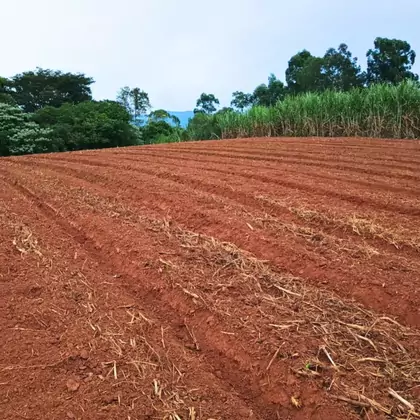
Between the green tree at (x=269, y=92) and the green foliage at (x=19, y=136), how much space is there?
1376cm

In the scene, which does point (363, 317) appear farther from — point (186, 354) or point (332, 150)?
point (332, 150)

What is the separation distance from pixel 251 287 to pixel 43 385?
122cm

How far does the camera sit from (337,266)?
2.69 metres

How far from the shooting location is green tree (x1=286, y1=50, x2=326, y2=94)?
2253 centimetres

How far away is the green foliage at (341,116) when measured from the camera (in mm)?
10391

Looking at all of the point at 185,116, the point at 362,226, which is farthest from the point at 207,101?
the point at 362,226

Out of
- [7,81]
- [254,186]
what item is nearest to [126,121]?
[7,81]

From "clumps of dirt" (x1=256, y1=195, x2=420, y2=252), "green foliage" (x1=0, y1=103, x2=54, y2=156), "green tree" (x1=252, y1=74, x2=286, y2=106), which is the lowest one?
"clumps of dirt" (x1=256, y1=195, x2=420, y2=252)

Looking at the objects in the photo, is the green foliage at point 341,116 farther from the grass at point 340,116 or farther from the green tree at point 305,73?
the green tree at point 305,73

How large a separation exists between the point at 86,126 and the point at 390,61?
16.0 metres

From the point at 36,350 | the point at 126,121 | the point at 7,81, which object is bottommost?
the point at 36,350

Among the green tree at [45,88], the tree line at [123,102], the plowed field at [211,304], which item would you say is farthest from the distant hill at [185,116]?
the plowed field at [211,304]

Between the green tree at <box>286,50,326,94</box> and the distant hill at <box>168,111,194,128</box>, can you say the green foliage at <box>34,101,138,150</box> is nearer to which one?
the distant hill at <box>168,111,194,128</box>

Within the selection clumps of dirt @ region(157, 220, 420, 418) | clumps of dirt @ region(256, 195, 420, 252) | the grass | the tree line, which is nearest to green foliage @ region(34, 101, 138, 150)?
the tree line
